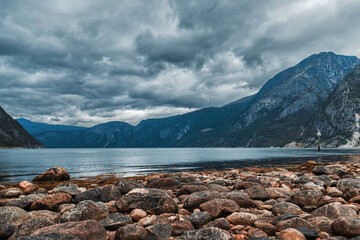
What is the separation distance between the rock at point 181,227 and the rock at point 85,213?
11.3 ft

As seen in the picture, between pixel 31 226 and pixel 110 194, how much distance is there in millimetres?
5487

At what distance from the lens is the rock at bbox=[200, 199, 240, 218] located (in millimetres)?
10117

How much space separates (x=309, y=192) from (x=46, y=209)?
1385 centimetres

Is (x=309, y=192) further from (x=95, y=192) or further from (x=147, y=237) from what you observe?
(x=95, y=192)

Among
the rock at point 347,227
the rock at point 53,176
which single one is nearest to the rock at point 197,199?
the rock at point 347,227

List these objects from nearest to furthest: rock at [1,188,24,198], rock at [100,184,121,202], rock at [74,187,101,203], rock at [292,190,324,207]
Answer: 1. rock at [292,190,324,207]
2. rock at [74,187,101,203]
3. rock at [100,184,121,202]
4. rock at [1,188,24,198]

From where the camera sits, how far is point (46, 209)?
11.6 m

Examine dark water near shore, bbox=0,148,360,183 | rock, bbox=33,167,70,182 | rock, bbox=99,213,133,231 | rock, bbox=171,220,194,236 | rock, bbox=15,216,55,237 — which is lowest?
dark water near shore, bbox=0,148,360,183

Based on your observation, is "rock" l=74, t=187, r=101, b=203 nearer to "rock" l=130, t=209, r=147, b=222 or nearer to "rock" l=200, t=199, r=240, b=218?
"rock" l=130, t=209, r=147, b=222

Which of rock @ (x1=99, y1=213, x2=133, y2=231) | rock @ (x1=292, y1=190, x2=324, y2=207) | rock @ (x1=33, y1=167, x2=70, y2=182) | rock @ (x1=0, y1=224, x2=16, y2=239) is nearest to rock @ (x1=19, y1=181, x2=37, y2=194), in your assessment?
rock @ (x1=0, y1=224, x2=16, y2=239)

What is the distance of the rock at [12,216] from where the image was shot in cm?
916

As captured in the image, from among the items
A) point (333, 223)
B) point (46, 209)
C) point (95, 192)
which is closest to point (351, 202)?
point (333, 223)

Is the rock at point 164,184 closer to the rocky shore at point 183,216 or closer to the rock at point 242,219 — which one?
the rocky shore at point 183,216

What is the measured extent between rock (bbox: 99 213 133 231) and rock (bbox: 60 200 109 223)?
2.86ft
